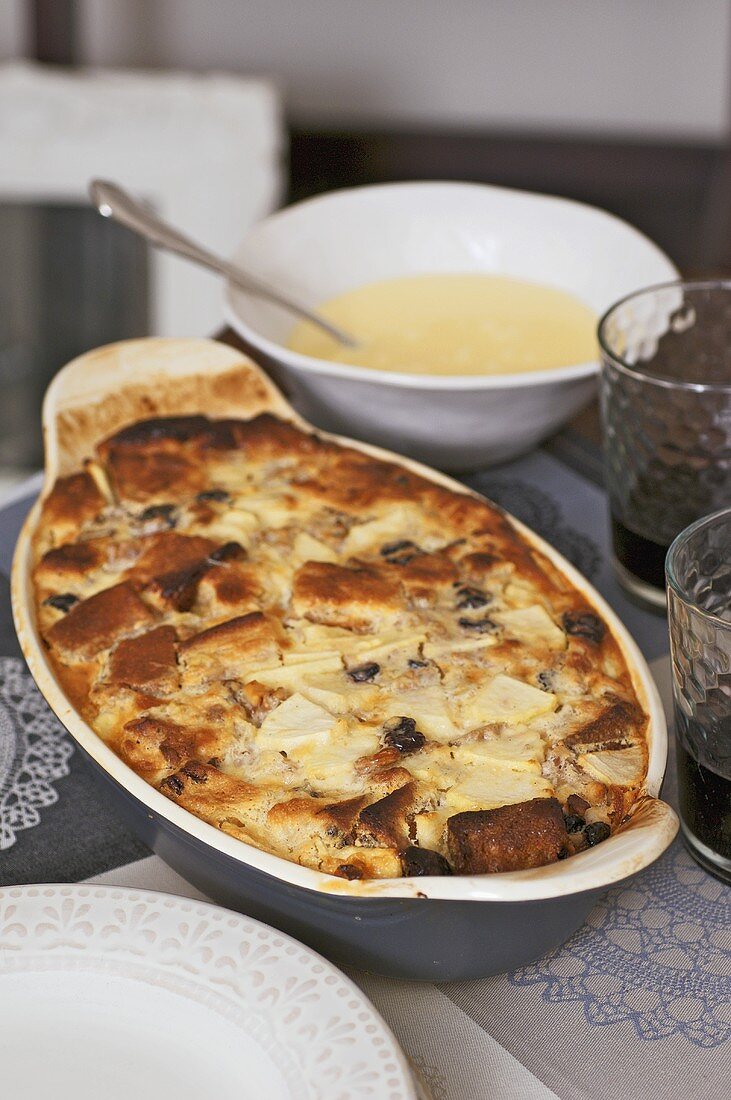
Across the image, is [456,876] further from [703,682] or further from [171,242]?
[171,242]

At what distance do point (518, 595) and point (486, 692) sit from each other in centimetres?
13

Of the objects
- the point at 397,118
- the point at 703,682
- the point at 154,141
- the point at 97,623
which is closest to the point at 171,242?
the point at 97,623

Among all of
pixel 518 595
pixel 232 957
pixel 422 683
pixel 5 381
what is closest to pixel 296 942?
pixel 232 957

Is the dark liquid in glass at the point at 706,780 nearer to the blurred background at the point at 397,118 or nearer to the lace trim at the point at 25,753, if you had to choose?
the lace trim at the point at 25,753

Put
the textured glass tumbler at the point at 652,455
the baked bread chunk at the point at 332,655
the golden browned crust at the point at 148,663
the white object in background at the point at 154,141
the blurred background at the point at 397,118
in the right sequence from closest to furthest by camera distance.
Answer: the baked bread chunk at the point at 332,655 < the golden browned crust at the point at 148,663 < the textured glass tumbler at the point at 652,455 < the white object in background at the point at 154,141 < the blurred background at the point at 397,118

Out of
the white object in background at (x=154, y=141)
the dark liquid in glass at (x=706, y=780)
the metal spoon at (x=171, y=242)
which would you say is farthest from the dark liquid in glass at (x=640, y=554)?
the white object in background at (x=154, y=141)

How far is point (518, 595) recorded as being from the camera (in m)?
0.93

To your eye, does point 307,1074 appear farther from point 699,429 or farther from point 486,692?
point 699,429

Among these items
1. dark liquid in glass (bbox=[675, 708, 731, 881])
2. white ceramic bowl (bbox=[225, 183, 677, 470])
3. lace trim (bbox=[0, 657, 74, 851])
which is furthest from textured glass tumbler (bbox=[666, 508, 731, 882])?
lace trim (bbox=[0, 657, 74, 851])

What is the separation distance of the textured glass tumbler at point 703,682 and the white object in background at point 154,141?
2.05 m

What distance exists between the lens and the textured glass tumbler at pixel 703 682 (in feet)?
2.46

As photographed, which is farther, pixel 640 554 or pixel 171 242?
pixel 171 242

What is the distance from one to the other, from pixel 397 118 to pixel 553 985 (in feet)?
8.60

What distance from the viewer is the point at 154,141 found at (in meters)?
2.65
